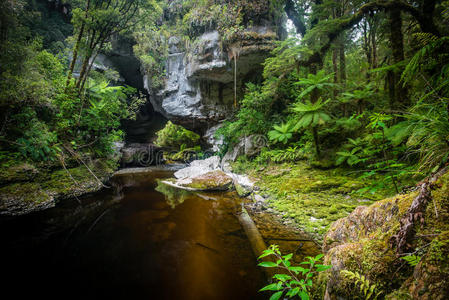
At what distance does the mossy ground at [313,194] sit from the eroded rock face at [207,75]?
8.00 meters

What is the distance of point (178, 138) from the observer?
1925 centimetres

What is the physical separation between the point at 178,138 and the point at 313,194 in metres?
17.0

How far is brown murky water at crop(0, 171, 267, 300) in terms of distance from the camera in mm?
2021

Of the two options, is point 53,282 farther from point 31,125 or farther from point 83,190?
point 31,125

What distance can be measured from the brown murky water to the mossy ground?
110 centimetres

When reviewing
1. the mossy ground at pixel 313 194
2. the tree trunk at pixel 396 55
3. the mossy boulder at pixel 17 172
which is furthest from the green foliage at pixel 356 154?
the mossy boulder at pixel 17 172

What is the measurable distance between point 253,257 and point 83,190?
5956 millimetres

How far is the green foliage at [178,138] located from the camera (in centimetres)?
1876

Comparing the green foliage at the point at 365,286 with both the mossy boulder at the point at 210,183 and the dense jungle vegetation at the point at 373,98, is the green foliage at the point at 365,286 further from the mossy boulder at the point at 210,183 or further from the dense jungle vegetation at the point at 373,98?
the mossy boulder at the point at 210,183

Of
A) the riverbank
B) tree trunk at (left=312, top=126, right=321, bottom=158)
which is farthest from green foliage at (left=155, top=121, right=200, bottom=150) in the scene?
tree trunk at (left=312, top=126, right=321, bottom=158)

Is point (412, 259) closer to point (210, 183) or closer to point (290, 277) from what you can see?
point (290, 277)

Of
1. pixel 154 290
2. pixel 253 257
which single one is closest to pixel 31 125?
pixel 154 290

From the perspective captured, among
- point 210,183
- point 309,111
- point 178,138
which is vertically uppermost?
point 309,111

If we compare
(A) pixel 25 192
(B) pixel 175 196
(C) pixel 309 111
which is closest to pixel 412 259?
(C) pixel 309 111
